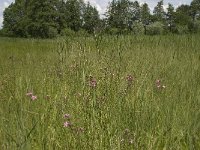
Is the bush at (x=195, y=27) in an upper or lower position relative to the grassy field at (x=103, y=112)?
upper

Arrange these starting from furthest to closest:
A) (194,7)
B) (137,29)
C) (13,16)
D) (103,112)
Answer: (194,7), (13,16), (137,29), (103,112)

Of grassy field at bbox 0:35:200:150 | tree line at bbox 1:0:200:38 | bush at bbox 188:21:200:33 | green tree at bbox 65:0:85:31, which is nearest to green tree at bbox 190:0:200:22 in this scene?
tree line at bbox 1:0:200:38

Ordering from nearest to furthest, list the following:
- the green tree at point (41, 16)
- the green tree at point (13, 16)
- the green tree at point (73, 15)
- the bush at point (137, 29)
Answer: the bush at point (137, 29) → the green tree at point (41, 16) → the green tree at point (73, 15) → the green tree at point (13, 16)

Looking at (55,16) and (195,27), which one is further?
(55,16)

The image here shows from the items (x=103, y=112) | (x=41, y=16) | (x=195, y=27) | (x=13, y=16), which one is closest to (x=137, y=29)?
(x=103, y=112)

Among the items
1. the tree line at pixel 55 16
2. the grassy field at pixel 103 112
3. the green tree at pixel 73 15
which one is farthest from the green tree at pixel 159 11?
the grassy field at pixel 103 112

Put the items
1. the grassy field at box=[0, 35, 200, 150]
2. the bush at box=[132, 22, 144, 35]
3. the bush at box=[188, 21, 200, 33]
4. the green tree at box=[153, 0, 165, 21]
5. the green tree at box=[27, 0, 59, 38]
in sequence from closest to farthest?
the grassy field at box=[0, 35, 200, 150] < the bush at box=[132, 22, 144, 35] < the bush at box=[188, 21, 200, 33] < the green tree at box=[27, 0, 59, 38] < the green tree at box=[153, 0, 165, 21]

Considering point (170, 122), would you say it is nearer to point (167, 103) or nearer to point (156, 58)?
point (167, 103)

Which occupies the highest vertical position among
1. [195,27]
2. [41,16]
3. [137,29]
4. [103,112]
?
[41,16]

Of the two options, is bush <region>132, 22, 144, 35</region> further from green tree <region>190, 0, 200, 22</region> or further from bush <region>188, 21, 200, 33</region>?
green tree <region>190, 0, 200, 22</region>

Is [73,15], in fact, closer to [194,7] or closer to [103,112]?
[194,7]

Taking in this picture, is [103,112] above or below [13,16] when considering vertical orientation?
below

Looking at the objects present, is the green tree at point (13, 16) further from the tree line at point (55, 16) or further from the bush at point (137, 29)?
the bush at point (137, 29)

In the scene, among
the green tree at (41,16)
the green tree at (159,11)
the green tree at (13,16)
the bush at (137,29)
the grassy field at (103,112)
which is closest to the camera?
the grassy field at (103,112)
